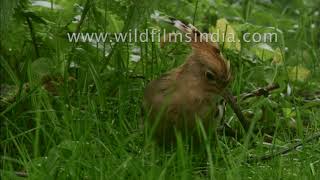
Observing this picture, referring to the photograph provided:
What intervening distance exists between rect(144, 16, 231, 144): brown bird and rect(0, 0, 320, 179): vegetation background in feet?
0.23

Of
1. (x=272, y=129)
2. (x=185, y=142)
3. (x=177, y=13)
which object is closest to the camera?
(x=185, y=142)

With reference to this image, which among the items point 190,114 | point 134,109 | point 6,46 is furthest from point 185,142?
point 6,46

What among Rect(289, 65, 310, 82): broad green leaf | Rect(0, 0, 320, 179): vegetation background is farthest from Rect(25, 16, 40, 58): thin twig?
Rect(289, 65, 310, 82): broad green leaf

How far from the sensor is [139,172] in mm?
2408

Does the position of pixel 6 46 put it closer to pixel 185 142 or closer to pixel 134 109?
pixel 134 109

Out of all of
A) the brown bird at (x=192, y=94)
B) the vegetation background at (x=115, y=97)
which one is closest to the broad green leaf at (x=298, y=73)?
the vegetation background at (x=115, y=97)

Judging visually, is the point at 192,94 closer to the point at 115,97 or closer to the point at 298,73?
the point at 115,97

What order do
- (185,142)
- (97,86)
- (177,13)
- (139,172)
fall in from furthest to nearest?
1. (177,13)
2. (97,86)
3. (185,142)
4. (139,172)

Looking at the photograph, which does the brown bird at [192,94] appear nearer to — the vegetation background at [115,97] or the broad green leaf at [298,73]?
the vegetation background at [115,97]

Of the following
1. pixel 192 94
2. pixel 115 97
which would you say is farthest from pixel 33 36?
pixel 192 94

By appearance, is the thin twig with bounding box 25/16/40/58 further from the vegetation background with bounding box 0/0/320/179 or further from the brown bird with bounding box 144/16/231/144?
the brown bird with bounding box 144/16/231/144

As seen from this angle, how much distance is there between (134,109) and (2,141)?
1.70ft

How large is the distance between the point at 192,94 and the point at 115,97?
0.71 metres

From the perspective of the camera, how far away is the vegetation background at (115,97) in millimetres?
2477
